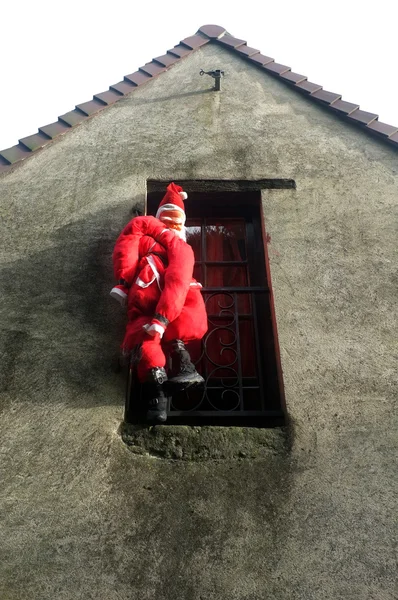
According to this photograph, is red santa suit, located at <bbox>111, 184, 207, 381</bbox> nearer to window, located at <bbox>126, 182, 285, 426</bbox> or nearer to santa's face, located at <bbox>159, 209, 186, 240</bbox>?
santa's face, located at <bbox>159, 209, 186, 240</bbox>

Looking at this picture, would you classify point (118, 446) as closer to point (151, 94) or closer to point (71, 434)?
point (71, 434)

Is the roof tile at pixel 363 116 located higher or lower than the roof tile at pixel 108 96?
lower

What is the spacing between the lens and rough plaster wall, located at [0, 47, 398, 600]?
2.49m

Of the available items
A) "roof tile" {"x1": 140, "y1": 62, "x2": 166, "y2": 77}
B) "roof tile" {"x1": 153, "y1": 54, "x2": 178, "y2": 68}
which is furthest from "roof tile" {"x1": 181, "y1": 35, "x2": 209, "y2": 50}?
"roof tile" {"x1": 140, "y1": 62, "x2": 166, "y2": 77}

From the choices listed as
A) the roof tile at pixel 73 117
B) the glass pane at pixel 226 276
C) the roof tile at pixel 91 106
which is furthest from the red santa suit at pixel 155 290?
the roof tile at pixel 91 106

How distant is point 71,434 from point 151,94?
13.6 feet

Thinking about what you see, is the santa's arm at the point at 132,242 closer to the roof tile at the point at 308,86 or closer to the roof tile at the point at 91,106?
the roof tile at the point at 91,106

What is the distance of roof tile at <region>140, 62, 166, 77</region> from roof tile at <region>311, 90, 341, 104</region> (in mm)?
1925

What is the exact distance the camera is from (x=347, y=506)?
8.75 feet

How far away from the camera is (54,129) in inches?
193

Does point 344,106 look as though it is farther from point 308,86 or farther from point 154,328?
point 154,328

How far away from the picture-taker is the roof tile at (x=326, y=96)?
515 cm

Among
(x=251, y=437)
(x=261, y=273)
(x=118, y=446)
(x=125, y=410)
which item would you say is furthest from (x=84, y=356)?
(x=261, y=273)

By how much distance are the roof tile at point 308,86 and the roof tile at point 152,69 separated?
1716 mm
